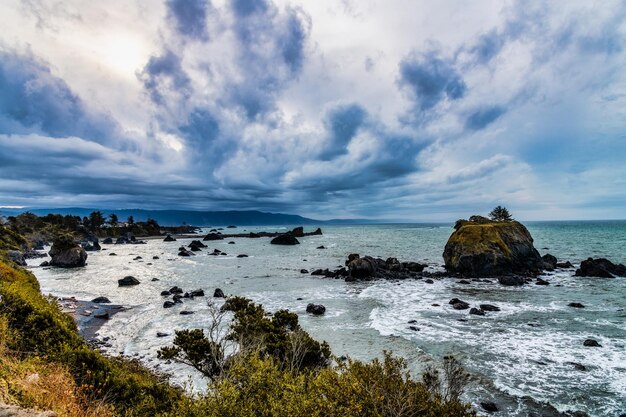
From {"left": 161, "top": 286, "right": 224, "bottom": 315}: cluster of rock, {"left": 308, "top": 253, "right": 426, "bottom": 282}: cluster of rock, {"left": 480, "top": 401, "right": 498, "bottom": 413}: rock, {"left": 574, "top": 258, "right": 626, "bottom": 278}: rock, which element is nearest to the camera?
{"left": 480, "top": 401, "right": 498, "bottom": 413}: rock

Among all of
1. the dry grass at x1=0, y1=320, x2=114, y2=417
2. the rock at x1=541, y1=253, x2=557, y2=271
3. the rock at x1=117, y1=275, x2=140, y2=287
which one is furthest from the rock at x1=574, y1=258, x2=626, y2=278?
the rock at x1=117, y1=275, x2=140, y2=287

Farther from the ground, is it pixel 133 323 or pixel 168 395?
pixel 168 395

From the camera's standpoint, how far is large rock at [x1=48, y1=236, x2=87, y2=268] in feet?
201

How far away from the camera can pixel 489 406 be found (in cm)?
1468

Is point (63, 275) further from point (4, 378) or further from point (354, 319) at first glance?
point (4, 378)

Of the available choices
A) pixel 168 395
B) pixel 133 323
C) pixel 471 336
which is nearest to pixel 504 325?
pixel 471 336

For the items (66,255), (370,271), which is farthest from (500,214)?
(66,255)

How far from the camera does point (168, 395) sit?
499 inches

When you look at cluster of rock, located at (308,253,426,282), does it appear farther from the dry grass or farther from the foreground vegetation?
the dry grass

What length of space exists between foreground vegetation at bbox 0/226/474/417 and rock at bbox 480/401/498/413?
4.22 meters

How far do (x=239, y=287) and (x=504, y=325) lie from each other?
31.5 metres

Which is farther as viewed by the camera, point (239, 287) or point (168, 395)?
point (239, 287)

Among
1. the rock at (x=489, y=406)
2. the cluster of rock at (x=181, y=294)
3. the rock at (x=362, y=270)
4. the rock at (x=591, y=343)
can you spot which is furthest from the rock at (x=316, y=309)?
the rock at (x=362, y=270)

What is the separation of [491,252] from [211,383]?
4774 cm
